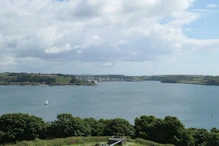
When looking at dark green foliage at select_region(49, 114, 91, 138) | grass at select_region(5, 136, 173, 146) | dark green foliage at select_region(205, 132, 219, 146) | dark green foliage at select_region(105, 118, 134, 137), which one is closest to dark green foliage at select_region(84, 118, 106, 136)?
dark green foliage at select_region(105, 118, 134, 137)

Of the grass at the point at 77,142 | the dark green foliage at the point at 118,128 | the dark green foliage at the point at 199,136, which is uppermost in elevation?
the dark green foliage at the point at 118,128

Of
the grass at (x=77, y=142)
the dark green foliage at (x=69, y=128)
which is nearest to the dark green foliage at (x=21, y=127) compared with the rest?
the dark green foliage at (x=69, y=128)

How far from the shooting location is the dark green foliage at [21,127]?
2752cm

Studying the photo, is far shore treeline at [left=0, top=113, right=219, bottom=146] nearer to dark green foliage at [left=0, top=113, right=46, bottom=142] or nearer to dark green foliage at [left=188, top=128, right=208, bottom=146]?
dark green foliage at [left=0, top=113, right=46, bottom=142]

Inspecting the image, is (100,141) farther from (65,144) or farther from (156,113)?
(156,113)

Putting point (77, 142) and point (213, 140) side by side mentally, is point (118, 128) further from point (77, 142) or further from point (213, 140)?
point (213, 140)

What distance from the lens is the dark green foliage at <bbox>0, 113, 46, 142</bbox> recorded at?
27.5 m

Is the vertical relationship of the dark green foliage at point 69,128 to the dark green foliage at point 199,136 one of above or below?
above

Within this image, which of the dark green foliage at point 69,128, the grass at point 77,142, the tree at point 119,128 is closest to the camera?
the grass at point 77,142

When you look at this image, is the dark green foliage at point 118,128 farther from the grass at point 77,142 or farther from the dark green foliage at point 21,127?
the dark green foliage at point 21,127

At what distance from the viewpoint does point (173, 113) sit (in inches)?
2781

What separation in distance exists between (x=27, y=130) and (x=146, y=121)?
14.0m

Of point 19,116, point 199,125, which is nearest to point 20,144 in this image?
point 19,116

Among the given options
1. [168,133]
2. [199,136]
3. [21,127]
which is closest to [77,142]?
[21,127]
